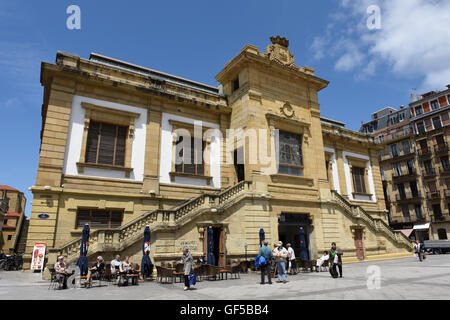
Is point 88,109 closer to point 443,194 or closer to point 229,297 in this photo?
point 229,297

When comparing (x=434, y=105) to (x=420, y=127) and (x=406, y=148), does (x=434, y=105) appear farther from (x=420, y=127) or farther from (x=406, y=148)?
(x=406, y=148)

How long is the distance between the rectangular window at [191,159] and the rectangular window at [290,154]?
5878mm

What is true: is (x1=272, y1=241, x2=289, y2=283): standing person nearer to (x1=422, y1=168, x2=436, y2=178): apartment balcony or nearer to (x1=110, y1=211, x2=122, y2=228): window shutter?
(x1=110, y1=211, x2=122, y2=228): window shutter

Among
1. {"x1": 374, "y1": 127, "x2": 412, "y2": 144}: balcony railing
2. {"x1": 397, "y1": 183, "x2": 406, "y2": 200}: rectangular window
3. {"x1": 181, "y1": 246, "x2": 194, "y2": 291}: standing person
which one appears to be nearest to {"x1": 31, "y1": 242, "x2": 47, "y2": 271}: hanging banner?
{"x1": 181, "y1": 246, "x2": 194, "y2": 291}: standing person

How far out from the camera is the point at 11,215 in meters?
55.8

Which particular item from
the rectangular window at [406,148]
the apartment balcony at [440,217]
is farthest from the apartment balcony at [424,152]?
the apartment balcony at [440,217]

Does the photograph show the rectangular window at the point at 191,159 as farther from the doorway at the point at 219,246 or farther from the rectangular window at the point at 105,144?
the doorway at the point at 219,246

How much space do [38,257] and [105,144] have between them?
737 centimetres

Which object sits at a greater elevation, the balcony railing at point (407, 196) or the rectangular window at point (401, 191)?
the rectangular window at point (401, 191)

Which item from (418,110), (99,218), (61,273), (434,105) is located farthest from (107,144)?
(418,110)

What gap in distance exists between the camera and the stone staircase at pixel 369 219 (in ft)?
77.0

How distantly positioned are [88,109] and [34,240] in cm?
820

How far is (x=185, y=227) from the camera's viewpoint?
1596 cm

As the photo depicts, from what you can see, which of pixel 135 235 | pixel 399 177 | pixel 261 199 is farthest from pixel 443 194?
pixel 135 235
